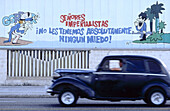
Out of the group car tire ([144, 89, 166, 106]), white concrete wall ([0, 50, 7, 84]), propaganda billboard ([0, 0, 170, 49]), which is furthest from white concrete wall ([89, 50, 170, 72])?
car tire ([144, 89, 166, 106])

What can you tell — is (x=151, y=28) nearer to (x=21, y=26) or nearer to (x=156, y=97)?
(x=21, y=26)

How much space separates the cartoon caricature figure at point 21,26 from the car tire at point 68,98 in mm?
12949

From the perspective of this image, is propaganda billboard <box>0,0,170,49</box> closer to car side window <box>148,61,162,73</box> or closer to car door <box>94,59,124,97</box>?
car side window <box>148,61,162,73</box>

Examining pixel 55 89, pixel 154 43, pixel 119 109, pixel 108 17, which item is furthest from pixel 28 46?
pixel 119 109

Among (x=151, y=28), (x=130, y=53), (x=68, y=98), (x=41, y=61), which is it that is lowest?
(x=68, y=98)

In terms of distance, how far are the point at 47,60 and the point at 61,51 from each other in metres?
0.99

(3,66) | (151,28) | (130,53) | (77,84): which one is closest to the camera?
(77,84)

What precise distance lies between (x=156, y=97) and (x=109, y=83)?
1507 millimetres

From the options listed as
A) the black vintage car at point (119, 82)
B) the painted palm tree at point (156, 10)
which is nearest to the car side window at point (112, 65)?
the black vintage car at point (119, 82)

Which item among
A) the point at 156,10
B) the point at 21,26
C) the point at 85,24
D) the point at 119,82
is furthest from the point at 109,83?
the point at 21,26

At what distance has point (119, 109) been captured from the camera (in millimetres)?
12914

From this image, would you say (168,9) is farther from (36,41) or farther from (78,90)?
(78,90)

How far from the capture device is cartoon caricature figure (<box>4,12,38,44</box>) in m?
26.3

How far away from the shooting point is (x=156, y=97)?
45.4ft
